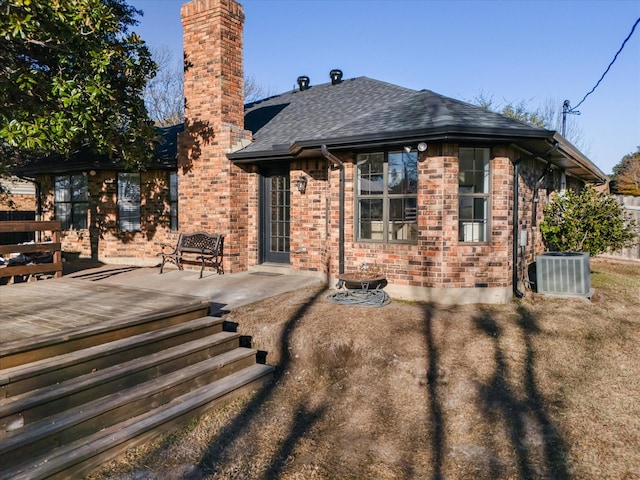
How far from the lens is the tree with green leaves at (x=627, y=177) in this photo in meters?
23.7

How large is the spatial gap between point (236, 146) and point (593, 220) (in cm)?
723

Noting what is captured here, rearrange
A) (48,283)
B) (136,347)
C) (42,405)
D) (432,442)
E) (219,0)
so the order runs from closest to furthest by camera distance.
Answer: (42,405), (432,442), (136,347), (48,283), (219,0)

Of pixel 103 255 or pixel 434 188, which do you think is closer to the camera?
pixel 434 188

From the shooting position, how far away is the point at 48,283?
6590mm

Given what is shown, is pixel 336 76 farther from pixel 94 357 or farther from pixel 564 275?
pixel 94 357

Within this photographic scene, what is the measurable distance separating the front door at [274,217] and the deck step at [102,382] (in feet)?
15.4

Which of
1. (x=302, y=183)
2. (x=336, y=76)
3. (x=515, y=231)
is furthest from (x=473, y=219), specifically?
(x=336, y=76)

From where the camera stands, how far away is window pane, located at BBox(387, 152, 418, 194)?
704cm

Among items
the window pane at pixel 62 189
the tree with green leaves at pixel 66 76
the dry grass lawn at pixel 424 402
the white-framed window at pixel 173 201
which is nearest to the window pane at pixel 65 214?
the window pane at pixel 62 189

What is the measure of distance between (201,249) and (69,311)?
4.46 metres

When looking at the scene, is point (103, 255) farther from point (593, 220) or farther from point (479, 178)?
point (593, 220)

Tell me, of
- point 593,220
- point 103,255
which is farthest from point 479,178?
point 103,255

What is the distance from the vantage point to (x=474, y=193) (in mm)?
6922

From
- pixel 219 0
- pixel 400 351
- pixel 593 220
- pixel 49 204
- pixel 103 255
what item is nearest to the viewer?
pixel 400 351
